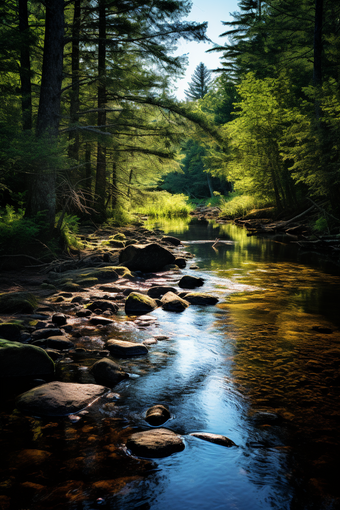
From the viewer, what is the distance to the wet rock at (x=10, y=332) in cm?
439

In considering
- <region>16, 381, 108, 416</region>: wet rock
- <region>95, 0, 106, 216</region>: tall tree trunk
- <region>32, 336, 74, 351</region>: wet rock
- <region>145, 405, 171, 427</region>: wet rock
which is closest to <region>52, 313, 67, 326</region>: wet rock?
<region>32, 336, 74, 351</region>: wet rock

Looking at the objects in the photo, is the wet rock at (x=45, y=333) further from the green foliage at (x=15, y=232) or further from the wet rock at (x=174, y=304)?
the green foliage at (x=15, y=232)

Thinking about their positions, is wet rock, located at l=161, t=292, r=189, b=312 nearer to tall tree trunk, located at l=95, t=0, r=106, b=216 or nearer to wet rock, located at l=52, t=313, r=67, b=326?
wet rock, located at l=52, t=313, r=67, b=326

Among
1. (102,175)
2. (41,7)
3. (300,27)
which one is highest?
(300,27)

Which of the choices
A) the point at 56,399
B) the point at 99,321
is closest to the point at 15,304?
the point at 99,321

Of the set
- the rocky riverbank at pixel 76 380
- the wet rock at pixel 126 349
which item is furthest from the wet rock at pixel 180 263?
the wet rock at pixel 126 349

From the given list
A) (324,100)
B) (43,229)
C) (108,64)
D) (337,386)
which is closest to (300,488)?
(337,386)

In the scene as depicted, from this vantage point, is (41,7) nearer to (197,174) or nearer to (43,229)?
(43,229)

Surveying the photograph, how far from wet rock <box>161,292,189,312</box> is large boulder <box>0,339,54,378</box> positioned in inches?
107

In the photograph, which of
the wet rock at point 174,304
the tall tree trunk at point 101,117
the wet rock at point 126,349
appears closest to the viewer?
the wet rock at point 126,349

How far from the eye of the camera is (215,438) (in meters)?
2.84

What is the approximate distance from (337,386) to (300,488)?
150 cm

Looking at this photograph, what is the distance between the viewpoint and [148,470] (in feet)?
8.18

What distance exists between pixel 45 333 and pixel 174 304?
2.26 meters
